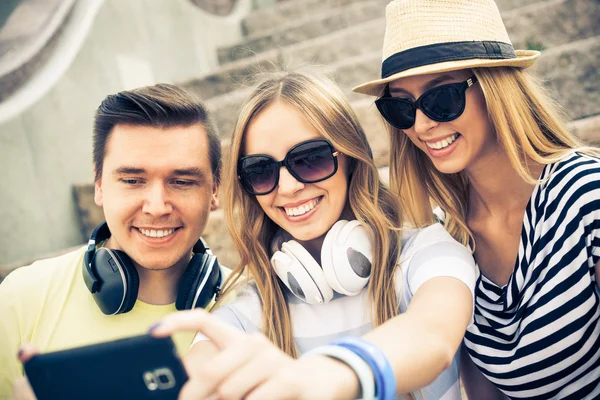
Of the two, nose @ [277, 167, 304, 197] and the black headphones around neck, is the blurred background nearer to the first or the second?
the black headphones around neck

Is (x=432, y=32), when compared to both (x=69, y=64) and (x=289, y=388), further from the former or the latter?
(x=69, y=64)

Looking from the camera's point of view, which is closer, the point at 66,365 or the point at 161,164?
the point at 66,365

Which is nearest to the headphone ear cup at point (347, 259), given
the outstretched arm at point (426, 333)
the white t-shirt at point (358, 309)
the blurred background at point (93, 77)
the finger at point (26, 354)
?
the white t-shirt at point (358, 309)

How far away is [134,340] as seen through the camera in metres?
0.70

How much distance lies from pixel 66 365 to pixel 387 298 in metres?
1.04

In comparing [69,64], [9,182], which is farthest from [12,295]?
[69,64]

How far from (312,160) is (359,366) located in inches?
34.6

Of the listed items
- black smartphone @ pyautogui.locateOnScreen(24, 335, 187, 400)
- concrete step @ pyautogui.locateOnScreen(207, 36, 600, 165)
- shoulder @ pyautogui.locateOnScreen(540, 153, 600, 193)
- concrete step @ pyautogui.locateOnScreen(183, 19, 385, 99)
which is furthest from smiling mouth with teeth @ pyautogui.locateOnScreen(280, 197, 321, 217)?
concrete step @ pyautogui.locateOnScreen(183, 19, 385, 99)

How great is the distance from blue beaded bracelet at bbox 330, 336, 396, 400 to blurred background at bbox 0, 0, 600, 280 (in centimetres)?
212

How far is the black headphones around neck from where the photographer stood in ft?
5.71

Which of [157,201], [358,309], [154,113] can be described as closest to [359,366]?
[358,309]

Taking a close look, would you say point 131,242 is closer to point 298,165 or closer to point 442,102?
point 298,165

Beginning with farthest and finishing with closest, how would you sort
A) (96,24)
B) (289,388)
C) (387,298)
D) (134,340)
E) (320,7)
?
1. (320,7)
2. (96,24)
3. (387,298)
4. (289,388)
5. (134,340)

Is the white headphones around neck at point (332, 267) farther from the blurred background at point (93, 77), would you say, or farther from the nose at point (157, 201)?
the blurred background at point (93, 77)
